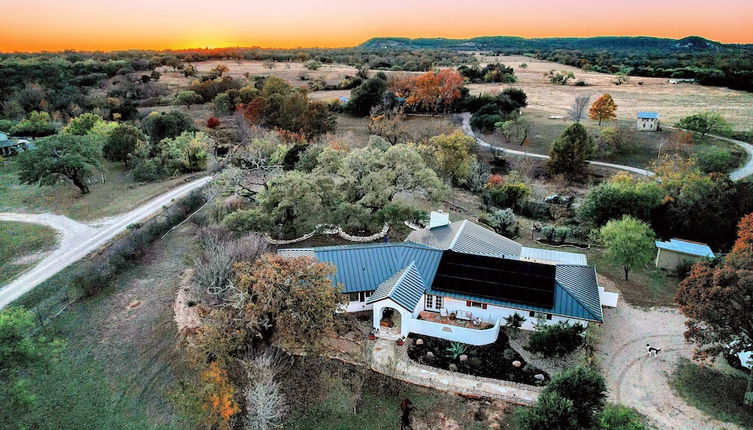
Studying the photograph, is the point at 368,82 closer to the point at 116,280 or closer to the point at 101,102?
the point at 101,102

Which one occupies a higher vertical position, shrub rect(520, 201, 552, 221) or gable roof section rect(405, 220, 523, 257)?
gable roof section rect(405, 220, 523, 257)

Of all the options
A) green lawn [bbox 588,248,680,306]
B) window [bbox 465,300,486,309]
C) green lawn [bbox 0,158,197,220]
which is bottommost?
green lawn [bbox 588,248,680,306]

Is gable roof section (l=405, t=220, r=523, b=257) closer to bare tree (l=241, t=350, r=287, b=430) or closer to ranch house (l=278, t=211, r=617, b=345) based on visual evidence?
ranch house (l=278, t=211, r=617, b=345)

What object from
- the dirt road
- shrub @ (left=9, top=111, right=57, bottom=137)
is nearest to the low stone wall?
the dirt road

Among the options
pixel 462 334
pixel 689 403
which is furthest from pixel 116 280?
pixel 689 403

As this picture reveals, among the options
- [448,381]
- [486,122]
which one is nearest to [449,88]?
[486,122]

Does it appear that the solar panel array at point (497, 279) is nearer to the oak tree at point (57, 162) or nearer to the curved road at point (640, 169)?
the curved road at point (640, 169)

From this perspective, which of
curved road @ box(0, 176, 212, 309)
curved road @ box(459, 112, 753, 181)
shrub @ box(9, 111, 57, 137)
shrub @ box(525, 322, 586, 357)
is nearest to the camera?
shrub @ box(525, 322, 586, 357)

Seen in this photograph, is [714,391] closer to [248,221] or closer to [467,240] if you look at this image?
[467,240]
